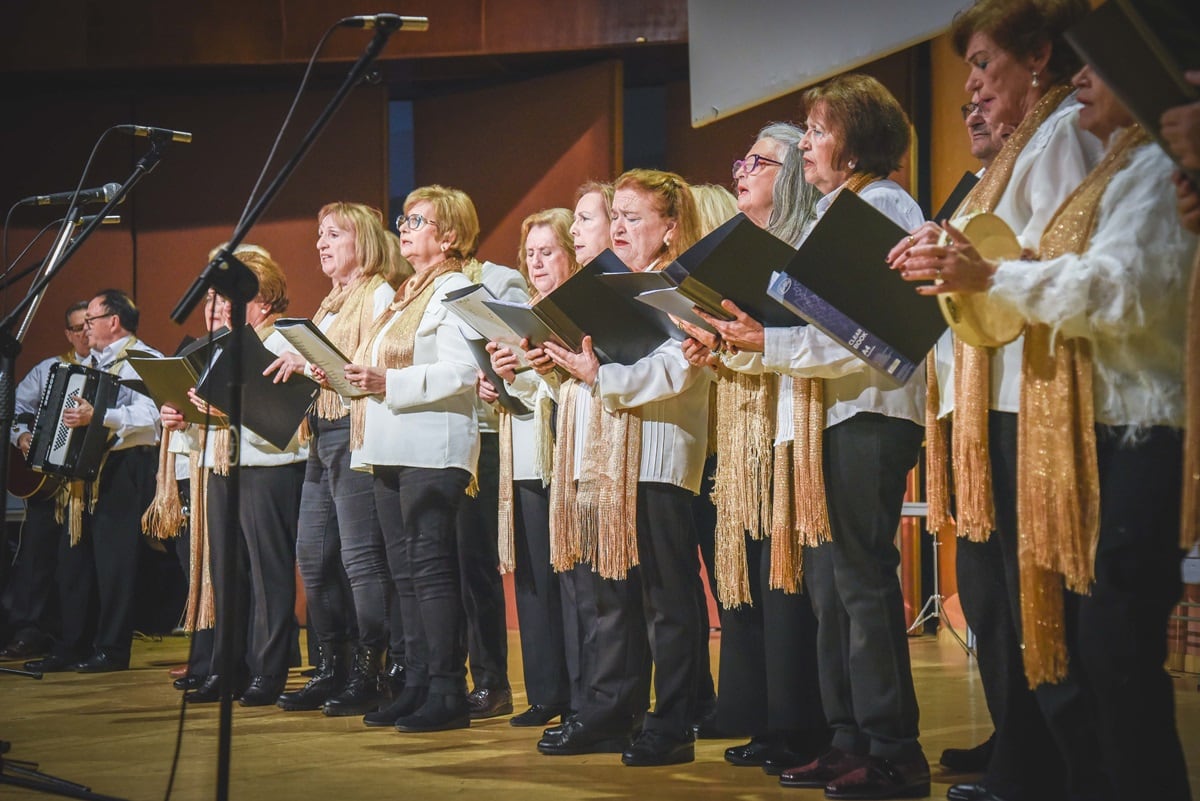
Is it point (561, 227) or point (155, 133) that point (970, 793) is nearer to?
point (561, 227)

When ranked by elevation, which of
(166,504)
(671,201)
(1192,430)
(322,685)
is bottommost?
(322,685)

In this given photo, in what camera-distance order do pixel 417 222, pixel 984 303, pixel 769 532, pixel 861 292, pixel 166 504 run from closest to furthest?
pixel 984 303 → pixel 861 292 → pixel 769 532 → pixel 417 222 → pixel 166 504

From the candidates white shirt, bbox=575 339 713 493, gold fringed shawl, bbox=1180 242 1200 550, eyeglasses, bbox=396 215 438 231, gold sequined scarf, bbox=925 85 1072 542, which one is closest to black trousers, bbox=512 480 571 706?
white shirt, bbox=575 339 713 493

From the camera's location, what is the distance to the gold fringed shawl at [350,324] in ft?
13.1

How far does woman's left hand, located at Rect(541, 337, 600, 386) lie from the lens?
2.98 meters

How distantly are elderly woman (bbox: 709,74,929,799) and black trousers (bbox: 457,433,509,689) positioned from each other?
1468 millimetres

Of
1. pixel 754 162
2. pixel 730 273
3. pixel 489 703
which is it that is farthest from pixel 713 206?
pixel 489 703

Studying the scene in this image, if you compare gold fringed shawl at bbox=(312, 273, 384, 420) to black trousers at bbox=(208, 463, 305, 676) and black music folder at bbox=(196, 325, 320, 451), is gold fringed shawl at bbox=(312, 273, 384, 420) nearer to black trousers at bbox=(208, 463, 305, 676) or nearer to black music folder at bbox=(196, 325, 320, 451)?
black music folder at bbox=(196, 325, 320, 451)

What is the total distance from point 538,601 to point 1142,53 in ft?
8.39

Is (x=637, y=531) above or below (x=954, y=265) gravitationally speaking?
below

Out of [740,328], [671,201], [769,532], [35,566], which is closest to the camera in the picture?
[740,328]

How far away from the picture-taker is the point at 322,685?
4051mm

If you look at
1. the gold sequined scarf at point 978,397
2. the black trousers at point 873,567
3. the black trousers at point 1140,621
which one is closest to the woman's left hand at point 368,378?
the black trousers at point 873,567

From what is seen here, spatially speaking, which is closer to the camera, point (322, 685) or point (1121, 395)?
point (1121, 395)
